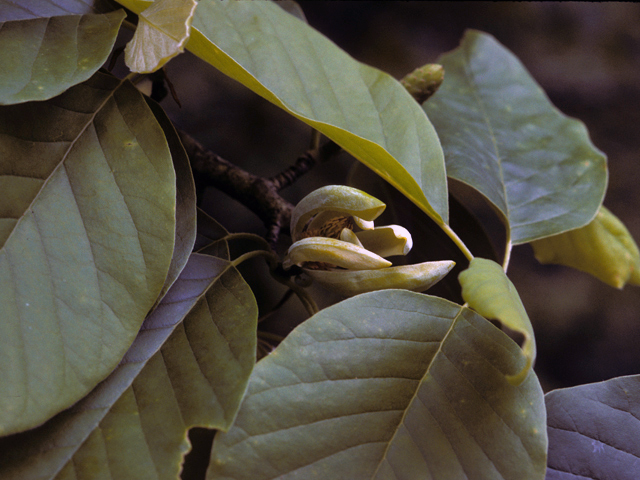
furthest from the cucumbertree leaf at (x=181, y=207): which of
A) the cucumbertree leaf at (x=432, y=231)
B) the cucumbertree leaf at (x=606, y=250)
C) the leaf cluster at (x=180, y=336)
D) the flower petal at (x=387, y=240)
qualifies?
the cucumbertree leaf at (x=606, y=250)

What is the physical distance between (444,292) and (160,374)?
30cm

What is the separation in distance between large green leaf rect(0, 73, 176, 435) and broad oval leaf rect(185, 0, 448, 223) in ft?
0.25

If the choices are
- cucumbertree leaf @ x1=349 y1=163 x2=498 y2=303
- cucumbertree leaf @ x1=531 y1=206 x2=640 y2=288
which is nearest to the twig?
cucumbertree leaf @ x1=349 y1=163 x2=498 y2=303

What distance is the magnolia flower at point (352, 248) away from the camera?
0.90ft

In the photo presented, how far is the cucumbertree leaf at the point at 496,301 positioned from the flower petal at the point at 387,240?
48 mm

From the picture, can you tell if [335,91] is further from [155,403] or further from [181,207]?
[155,403]

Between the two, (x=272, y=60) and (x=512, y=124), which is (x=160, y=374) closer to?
(x=272, y=60)

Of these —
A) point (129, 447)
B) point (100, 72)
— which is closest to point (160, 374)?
point (129, 447)

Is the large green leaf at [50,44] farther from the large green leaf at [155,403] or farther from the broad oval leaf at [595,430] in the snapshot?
the broad oval leaf at [595,430]

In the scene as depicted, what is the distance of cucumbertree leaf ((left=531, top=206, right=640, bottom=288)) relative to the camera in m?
0.50

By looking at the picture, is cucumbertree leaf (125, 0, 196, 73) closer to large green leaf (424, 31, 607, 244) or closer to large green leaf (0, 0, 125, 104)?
large green leaf (0, 0, 125, 104)

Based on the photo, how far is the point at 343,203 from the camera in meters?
0.28

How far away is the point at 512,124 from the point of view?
0.52 meters

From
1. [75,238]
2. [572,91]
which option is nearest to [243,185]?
[75,238]
